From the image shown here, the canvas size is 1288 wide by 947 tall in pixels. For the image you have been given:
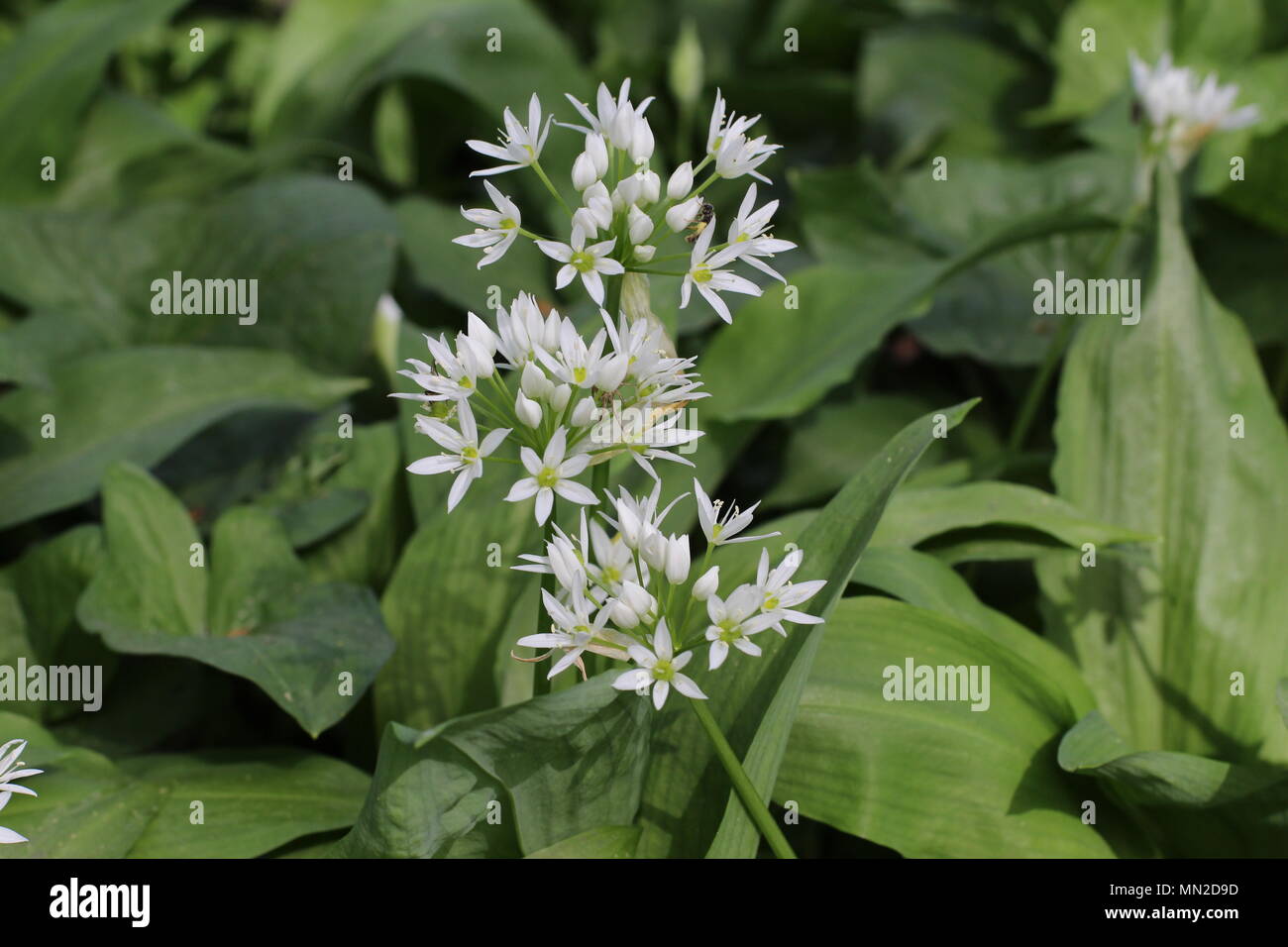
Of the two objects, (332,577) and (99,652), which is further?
(332,577)

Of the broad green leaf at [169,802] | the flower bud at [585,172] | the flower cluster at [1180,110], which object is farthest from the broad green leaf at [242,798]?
the flower cluster at [1180,110]

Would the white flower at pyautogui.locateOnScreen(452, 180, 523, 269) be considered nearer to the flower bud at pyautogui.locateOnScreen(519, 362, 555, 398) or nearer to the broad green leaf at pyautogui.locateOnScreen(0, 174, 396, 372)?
the flower bud at pyautogui.locateOnScreen(519, 362, 555, 398)

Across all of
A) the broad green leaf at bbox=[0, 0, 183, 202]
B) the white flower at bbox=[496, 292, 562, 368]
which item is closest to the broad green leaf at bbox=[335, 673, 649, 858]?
the white flower at bbox=[496, 292, 562, 368]

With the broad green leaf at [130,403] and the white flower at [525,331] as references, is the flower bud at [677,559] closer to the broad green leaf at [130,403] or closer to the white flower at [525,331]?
the white flower at [525,331]

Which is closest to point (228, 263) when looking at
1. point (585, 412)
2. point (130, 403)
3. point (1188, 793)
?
point (130, 403)
